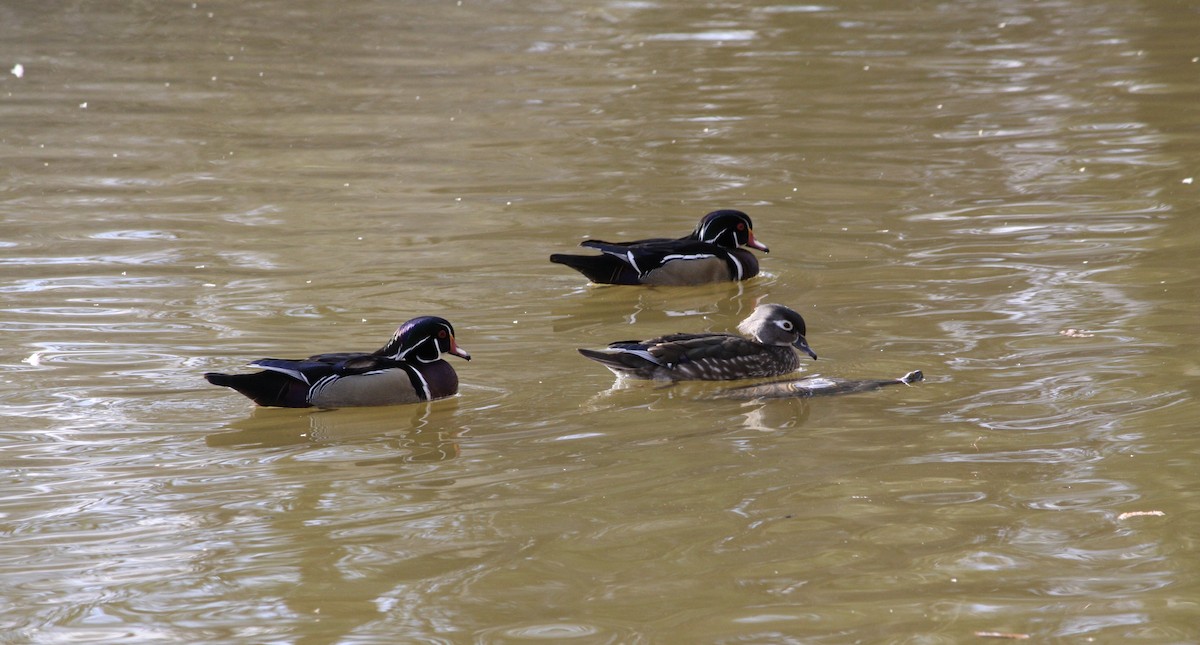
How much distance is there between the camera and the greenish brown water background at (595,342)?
579cm

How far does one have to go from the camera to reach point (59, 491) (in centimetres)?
686

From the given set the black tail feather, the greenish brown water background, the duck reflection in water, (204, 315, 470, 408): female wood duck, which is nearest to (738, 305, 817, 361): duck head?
the greenish brown water background

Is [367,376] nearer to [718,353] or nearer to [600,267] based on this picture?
[718,353]

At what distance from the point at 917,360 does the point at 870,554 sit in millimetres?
2793

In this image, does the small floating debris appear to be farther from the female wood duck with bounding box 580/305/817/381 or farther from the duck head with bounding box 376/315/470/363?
the duck head with bounding box 376/315/470/363

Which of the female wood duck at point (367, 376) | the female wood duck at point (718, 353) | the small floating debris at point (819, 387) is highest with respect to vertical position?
the female wood duck at point (367, 376)

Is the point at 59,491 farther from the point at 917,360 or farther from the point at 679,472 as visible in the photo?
the point at 917,360

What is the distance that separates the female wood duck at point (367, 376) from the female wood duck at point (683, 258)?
227 centimetres

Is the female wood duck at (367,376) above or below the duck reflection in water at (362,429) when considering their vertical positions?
above

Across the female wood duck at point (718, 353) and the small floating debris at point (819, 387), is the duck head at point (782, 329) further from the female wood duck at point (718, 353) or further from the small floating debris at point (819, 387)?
the small floating debris at point (819, 387)

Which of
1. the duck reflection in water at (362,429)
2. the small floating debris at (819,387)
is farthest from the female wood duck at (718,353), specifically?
the duck reflection in water at (362,429)

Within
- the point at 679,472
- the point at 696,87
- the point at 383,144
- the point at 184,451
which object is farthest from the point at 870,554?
the point at 696,87

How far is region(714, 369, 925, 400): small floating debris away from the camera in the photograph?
8.16m

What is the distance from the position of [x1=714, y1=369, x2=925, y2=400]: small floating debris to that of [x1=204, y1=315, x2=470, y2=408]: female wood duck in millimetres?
1487
